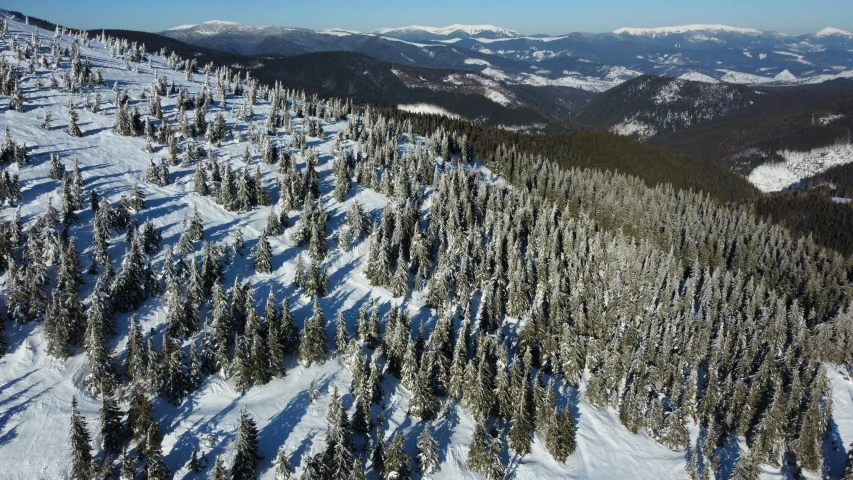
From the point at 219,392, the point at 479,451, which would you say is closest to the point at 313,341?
the point at 219,392

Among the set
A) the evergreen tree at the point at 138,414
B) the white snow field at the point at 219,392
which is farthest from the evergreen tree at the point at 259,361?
the evergreen tree at the point at 138,414

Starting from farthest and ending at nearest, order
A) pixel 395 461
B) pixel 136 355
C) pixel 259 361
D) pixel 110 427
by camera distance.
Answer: pixel 259 361 → pixel 136 355 → pixel 395 461 → pixel 110 427

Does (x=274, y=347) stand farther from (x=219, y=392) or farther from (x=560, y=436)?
(x=560, y=436)

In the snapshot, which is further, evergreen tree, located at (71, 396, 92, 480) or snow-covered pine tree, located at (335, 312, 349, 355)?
snow-covered pine tree, located at (335, 312, 349, 355)

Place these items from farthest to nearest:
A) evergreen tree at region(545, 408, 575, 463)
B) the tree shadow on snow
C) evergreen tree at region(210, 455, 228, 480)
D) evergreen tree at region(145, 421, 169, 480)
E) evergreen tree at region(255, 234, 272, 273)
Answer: evergreen tree at region(255, 234, 272, 273) < the tree shadow on snow < evergreen tree at region(545, 408, 575, 463) < evergreen tree at region(210, 455, 228, 480) < evergreen tree at region(145, 421, 169, 480)

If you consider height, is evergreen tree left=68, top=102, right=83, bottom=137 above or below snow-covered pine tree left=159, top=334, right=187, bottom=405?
above

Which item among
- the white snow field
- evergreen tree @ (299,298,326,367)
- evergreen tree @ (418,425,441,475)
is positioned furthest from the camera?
evergreen tree @ (299,298,326,367)

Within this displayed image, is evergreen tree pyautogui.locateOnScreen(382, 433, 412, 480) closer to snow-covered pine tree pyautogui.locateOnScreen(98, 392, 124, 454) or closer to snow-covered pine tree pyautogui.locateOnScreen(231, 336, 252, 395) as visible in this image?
snow-covered pine tree pyautogui.locateOnScreen(231, 336, 252, 395)

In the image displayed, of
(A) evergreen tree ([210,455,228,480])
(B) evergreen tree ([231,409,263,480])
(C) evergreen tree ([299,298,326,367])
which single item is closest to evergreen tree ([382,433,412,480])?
(B) evergreen tree ([231,409,263,480])

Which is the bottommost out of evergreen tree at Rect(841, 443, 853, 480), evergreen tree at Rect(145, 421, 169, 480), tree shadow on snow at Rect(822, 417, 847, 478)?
tree shadow on snow at Rect(822, 417, 847, 478)
